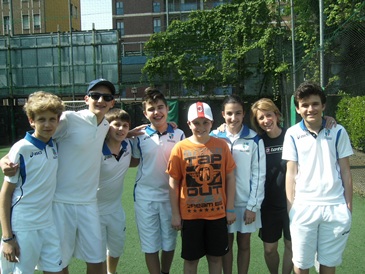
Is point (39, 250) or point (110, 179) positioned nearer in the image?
point (39, 250)

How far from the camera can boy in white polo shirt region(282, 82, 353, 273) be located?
275 centimetres

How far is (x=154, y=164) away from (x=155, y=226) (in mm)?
517

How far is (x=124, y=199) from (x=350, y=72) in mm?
5395

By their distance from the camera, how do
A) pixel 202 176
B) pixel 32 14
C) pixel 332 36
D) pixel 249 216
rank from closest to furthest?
pixel 202 176 → pixel 249 216 → pixel 332 36 → pixel 32 14

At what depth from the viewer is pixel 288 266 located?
3.33 m

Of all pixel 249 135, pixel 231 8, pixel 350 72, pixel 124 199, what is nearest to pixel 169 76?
pixel 231 8

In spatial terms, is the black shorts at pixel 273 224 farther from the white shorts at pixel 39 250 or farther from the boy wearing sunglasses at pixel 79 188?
the white shorts at pixel 39 250

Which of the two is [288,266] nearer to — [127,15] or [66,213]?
[66,213]

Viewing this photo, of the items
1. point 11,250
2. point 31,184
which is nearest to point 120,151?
point 31,184

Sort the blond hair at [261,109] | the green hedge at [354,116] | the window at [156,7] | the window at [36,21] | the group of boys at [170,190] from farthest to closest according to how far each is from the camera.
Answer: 1. the window at [156,7]
2. the window at [36,21]
3. the green hedge at [354,116]
4. the blond hair at [261,109]
5. the group of boys at [170,190]

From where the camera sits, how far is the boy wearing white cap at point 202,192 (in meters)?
3.01

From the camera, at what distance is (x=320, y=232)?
109 inches

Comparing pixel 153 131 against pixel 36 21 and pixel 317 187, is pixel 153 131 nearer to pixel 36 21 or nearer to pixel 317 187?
pixel 317 187

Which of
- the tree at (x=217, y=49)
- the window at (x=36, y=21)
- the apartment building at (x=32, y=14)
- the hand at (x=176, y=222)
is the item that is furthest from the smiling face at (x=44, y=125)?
the window at (x=36, y=21)
